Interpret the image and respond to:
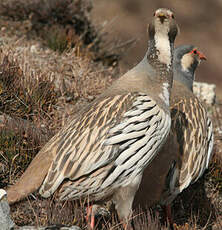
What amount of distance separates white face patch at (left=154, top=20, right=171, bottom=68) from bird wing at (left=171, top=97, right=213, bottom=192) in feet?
2.55

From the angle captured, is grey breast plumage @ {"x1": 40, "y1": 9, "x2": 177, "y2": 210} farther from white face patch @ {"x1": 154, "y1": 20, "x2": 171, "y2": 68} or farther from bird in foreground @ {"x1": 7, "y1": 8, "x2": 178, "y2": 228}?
white face patch @ {"x1": 154, "y1": 20, "x2": 171, "y2": 68}

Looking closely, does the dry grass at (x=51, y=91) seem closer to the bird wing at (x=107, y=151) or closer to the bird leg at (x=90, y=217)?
the bird leg at (x=90, y=217)

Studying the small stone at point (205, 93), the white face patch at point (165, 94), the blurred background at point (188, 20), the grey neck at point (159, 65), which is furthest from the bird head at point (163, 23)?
the blurred background at point (188, 20)

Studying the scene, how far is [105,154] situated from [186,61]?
9.99ft

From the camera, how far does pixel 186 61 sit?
23.4 ft

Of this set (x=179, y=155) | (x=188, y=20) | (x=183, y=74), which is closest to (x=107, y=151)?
(x=179, y=155)

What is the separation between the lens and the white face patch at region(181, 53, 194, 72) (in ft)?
23.1

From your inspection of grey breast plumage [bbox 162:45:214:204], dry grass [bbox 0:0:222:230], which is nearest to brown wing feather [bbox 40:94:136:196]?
dry grass [bbox 0:0:222:230]

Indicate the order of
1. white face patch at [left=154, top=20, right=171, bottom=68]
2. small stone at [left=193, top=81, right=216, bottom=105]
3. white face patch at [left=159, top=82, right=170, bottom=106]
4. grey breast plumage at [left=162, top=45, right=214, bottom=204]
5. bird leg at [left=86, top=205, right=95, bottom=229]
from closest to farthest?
bird leg at [left=86, top=205, right=95, bottom=229] → white face patch at [left=159, top=82, right=170, bottom=106] → white face patch at [left=154, top=20, right=171, bottom=68] → grey breast plumage at [left=162, top=45, right=214, bottom=204] → small stone at [left=193, top=81, right=216, bottom=105]

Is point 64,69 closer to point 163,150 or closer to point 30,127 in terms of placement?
point 30,127

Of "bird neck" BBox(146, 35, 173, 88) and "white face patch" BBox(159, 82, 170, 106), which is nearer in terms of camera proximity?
"white face patch" BBox(159, 82, 170, 106)

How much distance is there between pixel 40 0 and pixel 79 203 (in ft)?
20.7

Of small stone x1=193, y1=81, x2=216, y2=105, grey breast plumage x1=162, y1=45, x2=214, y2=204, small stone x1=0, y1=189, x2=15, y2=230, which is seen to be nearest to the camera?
small stone x1=0, y1=189, x2=15, y2=230

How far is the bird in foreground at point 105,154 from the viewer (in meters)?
4.55
